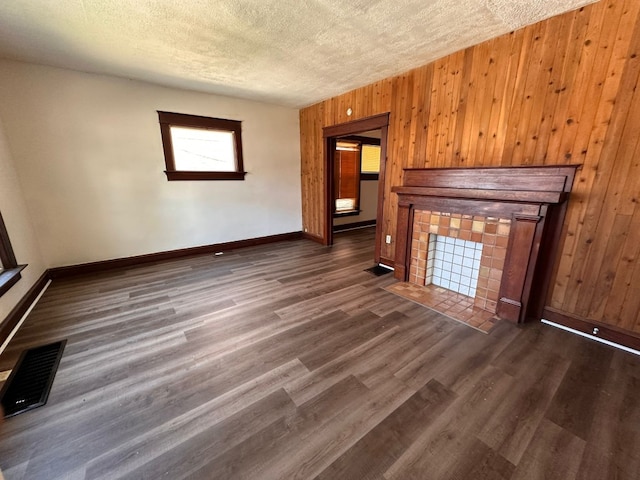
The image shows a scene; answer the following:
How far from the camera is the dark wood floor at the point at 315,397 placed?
122 centimetres

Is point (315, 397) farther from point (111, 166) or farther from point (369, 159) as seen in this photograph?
point (369, 159)

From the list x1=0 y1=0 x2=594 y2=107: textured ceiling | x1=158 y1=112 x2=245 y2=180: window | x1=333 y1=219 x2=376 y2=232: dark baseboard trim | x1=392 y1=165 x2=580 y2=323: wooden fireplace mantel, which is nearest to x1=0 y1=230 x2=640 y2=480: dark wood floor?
x1=392 y1=165 x2=580 y2=323: wooden fireplace mantel

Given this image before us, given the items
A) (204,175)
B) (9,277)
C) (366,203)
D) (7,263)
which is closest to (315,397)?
(9,277)

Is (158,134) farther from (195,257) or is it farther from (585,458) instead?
(585,458)

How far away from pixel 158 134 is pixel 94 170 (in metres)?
0.95

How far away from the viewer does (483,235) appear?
8.30 ft

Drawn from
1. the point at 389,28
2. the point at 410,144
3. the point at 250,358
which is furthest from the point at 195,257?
the point at 389,28

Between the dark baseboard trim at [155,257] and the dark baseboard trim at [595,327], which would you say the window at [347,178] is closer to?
the dark baseboard trim at [155,257]

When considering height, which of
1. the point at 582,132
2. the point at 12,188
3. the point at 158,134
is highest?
the point at 158,134

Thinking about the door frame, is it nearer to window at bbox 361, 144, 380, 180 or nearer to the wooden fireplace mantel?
the wooden fireplace mantel

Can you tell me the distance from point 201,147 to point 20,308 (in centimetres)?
293

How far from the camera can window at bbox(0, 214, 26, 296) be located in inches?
91.8

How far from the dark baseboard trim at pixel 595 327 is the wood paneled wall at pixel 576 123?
0.16ft

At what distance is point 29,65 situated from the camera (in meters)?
2.91
